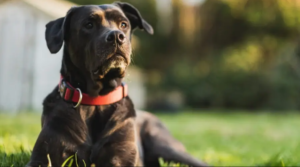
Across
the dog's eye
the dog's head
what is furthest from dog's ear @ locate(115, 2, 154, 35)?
the dog's eye

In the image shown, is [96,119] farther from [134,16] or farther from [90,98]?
[134,16]

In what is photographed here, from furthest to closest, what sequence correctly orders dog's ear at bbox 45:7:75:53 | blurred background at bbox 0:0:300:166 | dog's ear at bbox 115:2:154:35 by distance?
blurred background at bbox 0:0:300:166 → dog's ear at bbox 115:2:154:35 → dog's ear at bbox 45:7:75:53

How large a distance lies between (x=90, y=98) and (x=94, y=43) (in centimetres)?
44

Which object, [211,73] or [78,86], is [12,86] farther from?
[78,86]

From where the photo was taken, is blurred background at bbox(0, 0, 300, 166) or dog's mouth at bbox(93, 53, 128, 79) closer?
dog's mouth at bbox(93, 53, 128, 79)

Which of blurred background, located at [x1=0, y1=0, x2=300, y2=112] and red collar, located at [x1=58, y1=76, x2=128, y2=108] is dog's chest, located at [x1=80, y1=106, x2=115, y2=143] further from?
blurred background, located at [x1=0, y1=0, x2=300, y2=112]

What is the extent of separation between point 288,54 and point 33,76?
1247 centimetres

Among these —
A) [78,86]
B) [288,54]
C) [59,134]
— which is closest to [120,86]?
[78,86]

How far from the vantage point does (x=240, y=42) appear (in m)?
23.1

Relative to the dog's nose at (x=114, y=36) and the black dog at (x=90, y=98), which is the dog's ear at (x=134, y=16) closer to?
the black dog at (x=90, y=98)

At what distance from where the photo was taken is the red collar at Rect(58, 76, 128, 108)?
10.7 ft

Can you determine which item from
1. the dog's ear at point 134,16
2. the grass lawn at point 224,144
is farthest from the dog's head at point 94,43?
the grass lawn at point 224,144

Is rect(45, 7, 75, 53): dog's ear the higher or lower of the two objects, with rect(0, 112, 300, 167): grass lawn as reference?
higher

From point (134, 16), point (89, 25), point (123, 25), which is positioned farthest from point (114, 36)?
point (134, 16)
